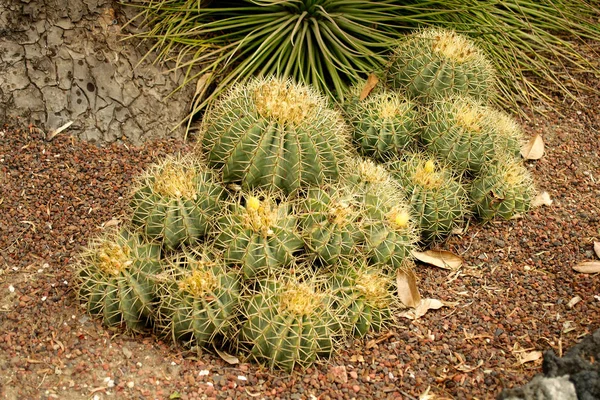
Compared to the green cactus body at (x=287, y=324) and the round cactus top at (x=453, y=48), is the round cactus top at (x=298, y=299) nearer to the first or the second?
the green cactus body at (x=287, y=324)

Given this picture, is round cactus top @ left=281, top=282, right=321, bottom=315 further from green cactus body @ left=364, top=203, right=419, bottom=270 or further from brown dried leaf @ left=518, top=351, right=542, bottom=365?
brown dried leaf @ left=518, top=351, right=542, bottom=365

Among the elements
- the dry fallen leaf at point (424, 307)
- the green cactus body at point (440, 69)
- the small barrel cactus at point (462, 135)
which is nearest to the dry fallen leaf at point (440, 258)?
the dry fallen leaf at point (424, 307)

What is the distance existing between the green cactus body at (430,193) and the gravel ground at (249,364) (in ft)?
0.65

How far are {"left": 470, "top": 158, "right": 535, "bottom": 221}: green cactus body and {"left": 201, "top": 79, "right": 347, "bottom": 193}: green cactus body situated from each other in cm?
104

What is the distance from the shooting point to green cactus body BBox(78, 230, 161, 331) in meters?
3.02

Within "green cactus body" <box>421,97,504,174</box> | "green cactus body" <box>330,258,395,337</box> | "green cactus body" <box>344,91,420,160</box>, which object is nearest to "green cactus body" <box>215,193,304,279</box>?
"green cactus body" <box>330,258,395,337</box>

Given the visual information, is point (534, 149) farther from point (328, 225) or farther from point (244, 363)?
point (244, 363)

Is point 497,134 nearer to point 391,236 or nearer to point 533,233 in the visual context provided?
point 533,233

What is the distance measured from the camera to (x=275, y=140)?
3109 mm

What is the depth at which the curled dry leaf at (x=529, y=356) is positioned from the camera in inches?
121

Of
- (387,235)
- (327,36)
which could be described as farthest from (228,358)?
(327,36)

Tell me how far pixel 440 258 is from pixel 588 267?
73cm

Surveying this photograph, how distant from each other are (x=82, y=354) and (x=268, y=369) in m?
0.75

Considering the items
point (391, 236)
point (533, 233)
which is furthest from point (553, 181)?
point (391, 236)
